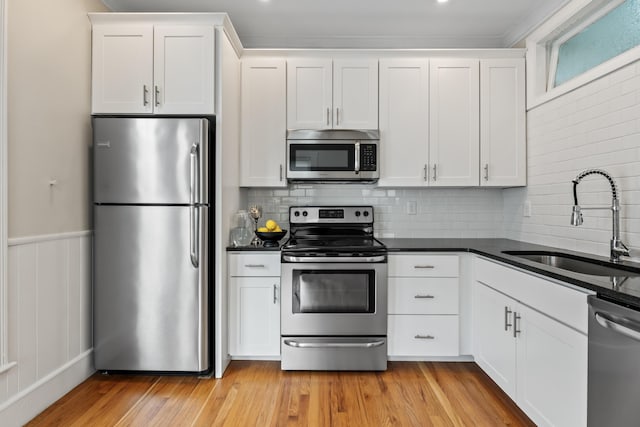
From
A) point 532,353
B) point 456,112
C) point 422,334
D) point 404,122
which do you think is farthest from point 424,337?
point 456,112

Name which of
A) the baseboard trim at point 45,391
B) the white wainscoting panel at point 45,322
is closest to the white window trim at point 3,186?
the white wainscoting panel at point 45,322

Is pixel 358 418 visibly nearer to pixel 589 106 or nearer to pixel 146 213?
pixel 146 213

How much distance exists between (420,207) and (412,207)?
71 millimetres

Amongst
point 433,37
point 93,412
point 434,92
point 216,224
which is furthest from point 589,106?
point 93,412

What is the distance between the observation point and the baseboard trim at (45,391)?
205 centimetres

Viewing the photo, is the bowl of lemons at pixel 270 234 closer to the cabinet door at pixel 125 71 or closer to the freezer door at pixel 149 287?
the freezer door at pixel 149 287

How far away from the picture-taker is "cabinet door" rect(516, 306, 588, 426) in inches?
64.6

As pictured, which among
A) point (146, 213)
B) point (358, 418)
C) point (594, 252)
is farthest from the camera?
A: point (146, 213)

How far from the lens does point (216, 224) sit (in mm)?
2738

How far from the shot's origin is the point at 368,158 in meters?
3.19

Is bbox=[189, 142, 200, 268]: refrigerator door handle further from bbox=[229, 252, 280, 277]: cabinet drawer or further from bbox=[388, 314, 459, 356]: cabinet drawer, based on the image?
bbox=[388, 314, 459, 356]: cabinet drawer

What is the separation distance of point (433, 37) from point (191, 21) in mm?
2001

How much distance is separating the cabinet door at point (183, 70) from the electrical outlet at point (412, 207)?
1803mm

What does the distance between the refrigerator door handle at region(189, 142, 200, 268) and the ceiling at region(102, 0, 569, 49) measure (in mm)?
1216
